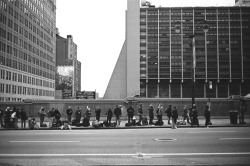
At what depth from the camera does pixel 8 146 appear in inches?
416

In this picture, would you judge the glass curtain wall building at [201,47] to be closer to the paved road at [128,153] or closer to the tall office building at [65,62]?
the tall office building at [65,62]

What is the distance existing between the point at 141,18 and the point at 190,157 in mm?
110608

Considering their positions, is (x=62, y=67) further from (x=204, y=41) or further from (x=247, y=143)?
(x=247, y=143)

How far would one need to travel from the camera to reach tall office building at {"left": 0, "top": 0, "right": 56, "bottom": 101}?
74.2 metres

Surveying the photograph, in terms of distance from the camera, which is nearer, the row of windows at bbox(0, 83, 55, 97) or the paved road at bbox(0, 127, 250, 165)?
the paved road at bbox(0, 127, 250, 165)

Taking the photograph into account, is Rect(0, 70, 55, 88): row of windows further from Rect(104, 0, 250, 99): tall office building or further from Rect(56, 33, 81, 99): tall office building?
Rect(104, 0, 250, 99): tall office building

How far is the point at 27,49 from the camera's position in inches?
3580

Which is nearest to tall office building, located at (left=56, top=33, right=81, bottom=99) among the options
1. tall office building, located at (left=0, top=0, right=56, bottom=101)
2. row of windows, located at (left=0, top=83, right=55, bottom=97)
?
tall office building, located at (left=0, top=0, right=56, bottom=101)

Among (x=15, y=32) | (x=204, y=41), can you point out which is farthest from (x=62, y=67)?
(x=204, y=41)

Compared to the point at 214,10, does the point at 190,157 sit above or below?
below

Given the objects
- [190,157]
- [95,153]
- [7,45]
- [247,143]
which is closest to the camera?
[190,157]

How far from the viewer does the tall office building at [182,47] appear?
113m

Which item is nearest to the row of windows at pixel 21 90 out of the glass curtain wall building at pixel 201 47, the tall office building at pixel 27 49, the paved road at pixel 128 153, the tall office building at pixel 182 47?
the tall office building at pixel 27 49

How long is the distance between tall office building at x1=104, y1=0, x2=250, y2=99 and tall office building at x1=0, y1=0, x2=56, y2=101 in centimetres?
3164
